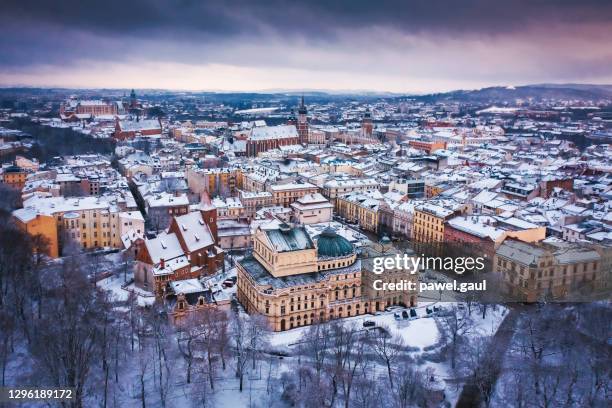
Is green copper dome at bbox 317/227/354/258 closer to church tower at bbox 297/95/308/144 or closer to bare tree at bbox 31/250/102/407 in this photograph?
bare tree at bbox 31/250/102/407

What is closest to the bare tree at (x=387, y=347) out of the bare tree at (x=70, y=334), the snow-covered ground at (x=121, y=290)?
the bare tree at (x=70, y=334)

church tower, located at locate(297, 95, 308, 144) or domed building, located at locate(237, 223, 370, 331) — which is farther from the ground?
church tower, located at locate(297, 95, 308, 144)

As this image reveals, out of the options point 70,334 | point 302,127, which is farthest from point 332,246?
point 302,127

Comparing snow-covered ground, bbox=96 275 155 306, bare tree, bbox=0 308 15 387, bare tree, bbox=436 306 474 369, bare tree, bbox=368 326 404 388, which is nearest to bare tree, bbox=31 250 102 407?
bare tree, bbox=0 308 15 387

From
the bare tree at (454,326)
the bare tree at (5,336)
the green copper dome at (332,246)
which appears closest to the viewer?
the bare tree at (5,336)

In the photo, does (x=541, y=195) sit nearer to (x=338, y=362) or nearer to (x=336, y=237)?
(x=336, y=237)

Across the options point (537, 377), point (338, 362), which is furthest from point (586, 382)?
point (338, 362)

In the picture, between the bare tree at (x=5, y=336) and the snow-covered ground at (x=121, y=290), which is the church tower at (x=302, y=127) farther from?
the bare tree at (x=5, y=336)

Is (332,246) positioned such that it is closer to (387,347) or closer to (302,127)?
(387,347)
